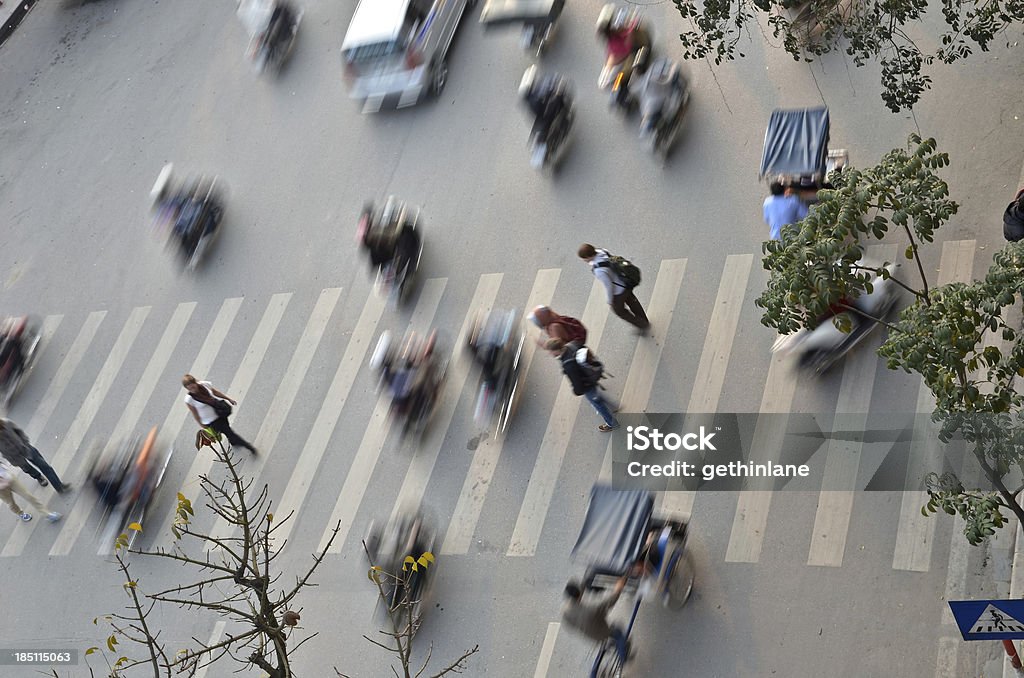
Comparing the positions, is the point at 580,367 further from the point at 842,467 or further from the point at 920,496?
the point at 920,496

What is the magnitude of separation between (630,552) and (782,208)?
15.4ft

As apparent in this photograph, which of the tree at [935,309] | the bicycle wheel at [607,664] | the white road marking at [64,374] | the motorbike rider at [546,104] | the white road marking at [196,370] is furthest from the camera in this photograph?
the white road marking at [64,374]

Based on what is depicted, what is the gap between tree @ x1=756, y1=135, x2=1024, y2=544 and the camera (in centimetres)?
725

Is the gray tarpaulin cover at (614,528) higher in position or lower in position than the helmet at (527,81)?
lower

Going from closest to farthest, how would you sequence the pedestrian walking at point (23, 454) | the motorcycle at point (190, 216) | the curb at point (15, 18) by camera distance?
the pedestrian walking at point (23, 454), the motorcycle at point (190, 216), the curb at point (15, 18)

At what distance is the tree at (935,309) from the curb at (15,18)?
21.6 metres

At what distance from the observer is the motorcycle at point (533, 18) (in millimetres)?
17078

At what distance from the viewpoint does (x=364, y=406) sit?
13.9 metres

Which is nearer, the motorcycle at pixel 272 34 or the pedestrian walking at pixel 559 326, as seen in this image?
the pedestrian walking at pixel 559 326

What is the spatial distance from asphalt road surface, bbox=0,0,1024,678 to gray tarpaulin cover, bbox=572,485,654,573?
948mm

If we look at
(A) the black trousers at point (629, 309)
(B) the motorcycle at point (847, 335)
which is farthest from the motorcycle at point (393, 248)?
(B) the motorcycle at point (847, 335)

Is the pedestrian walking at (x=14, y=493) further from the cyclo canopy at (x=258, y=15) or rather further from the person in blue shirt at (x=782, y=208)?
the person in blue shirt at (x=782, y=208)

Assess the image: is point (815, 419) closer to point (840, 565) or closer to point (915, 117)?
point (840, 565)

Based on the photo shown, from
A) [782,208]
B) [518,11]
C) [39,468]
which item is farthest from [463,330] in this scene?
[518,11]
